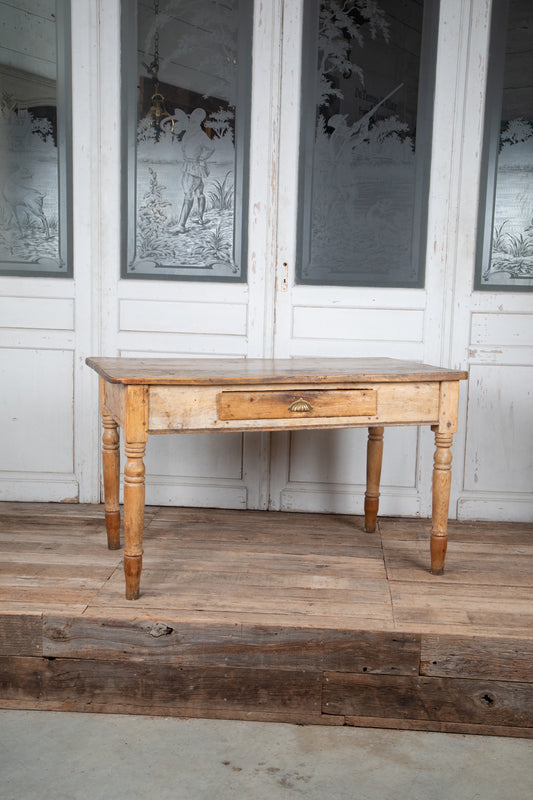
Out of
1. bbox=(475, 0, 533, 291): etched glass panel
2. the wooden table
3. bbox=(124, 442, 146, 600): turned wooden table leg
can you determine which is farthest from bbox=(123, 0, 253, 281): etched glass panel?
bbox=(124, 442, 146, 600): turned wooden table leg

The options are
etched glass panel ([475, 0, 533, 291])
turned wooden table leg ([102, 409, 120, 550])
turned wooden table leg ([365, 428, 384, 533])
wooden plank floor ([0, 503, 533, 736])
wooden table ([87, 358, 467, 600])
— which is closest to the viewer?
wooden plank floor ([0, 503, 533, 736])

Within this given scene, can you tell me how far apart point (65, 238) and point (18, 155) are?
435mm

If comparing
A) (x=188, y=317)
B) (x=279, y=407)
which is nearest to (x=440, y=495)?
(x=279, y=407)

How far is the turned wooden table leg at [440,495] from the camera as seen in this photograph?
2.46 m

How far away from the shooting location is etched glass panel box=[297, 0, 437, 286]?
316 centimetres

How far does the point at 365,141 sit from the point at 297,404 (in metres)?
1.58

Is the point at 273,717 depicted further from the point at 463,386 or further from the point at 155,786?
the point at 463,386

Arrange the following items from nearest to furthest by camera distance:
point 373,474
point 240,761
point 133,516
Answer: point 240,761 → point 133,516 → point 373,474

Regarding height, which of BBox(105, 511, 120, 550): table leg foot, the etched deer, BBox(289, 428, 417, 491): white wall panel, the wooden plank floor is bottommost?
the wooden plank floor

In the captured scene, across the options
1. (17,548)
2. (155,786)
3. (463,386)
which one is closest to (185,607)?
(155,786)

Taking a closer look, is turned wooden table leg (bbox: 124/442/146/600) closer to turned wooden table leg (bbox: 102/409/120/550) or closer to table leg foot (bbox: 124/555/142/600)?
table leg foot (bbox: 124/555/142/600)

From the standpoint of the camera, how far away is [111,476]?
2695 mm

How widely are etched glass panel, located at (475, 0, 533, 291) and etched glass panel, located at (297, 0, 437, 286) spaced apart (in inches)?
11.0

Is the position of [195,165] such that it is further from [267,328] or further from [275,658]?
[275,658]
